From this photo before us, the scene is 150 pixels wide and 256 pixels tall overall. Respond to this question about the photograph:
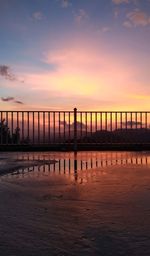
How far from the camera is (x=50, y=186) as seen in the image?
6.42 m

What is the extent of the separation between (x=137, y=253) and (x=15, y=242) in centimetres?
93

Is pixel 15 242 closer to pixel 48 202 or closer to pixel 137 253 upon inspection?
pixel 137 253

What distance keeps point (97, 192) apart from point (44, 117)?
11904 millimetres

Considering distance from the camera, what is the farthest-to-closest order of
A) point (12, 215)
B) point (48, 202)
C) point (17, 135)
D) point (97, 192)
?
point (17, 135) → point (97, 192) → point (48, 202) → point (12, 215)

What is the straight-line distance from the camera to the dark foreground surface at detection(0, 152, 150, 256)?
3.25 meters

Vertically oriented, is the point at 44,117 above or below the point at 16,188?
above

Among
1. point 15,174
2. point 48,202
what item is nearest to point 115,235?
point 48,202

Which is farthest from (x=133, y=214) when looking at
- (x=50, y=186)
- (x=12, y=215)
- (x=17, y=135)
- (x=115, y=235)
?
(x=17, y=135)

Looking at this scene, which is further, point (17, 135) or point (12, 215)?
point (17, 135)

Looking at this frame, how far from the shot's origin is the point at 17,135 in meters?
17.0

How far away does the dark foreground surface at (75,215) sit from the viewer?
3.25 metres

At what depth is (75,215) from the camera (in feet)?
14.2

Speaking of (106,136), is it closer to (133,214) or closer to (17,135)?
(17,135)

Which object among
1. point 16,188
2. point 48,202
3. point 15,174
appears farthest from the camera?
point 15,174
